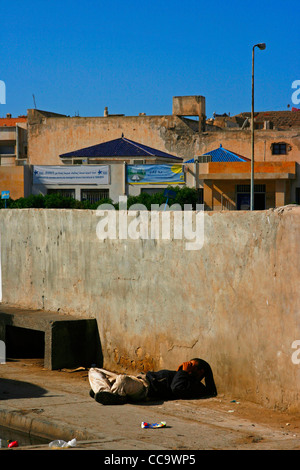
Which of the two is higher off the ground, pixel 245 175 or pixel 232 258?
pixel 245 175

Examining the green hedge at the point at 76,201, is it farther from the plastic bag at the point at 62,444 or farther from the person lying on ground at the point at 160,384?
the plastic bag at the point at 62,444

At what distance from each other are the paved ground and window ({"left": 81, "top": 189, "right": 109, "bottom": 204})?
39.1 metres

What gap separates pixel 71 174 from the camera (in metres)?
47.2

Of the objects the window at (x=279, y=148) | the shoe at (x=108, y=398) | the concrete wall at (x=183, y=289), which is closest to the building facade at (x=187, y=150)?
the window at (x=279, y=148)

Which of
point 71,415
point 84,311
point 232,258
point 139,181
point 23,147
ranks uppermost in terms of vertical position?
point 23,147

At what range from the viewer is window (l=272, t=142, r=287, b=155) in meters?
51.9

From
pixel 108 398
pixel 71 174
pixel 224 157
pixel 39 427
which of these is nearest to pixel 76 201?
pixel 71 174

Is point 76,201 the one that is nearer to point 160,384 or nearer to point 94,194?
point 94,194

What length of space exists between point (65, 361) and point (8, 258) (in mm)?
2222

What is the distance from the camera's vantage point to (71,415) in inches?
259

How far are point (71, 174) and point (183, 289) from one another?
1574 inches

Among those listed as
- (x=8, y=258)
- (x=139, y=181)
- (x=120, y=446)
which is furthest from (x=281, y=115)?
(x=120, y=446)

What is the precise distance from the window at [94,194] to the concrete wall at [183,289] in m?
36.4

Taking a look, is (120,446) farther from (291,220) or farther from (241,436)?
(291,220)
